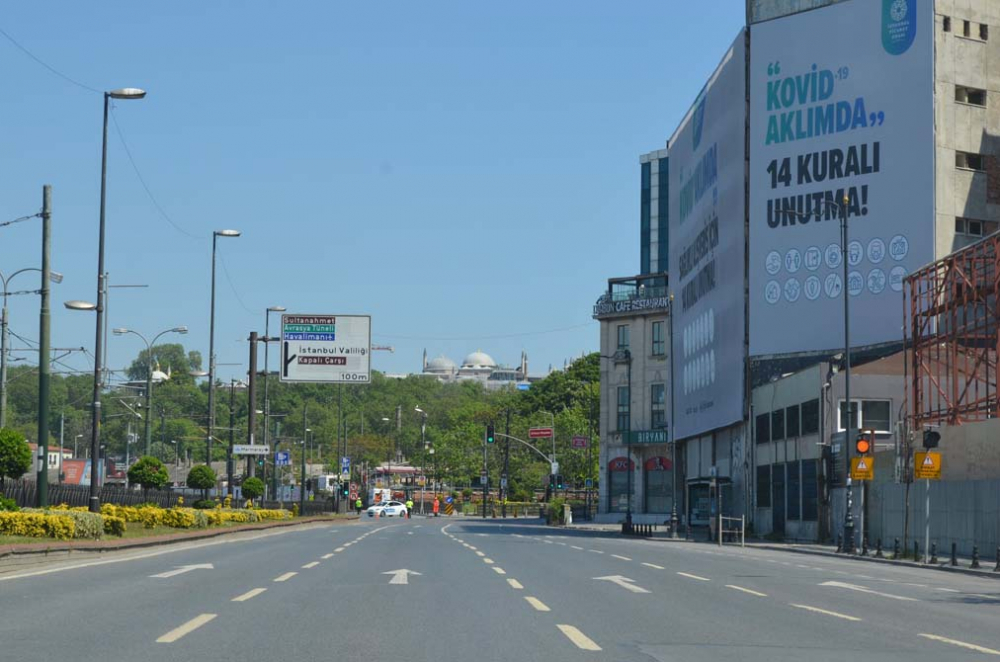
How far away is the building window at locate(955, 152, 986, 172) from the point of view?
202 feet

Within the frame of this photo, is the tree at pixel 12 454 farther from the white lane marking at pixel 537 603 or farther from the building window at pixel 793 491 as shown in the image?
the building window at pixel 793 491

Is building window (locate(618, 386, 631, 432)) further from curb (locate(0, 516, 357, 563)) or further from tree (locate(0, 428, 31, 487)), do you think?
tree (locate(0, 428, 31, 487))

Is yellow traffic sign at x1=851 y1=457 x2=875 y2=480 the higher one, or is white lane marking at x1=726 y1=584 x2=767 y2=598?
yellow traffic sign at x1=851 y1=457 x2=875 y2=480

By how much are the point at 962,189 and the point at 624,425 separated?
54.0 m

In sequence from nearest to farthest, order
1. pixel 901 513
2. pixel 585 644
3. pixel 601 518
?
pixel 585 644 → pixel 901 513 → pixel 601 518

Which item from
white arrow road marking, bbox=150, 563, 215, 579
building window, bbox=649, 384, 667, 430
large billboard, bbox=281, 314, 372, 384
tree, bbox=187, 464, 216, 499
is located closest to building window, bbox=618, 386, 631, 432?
building window, bbox=649, 384, 667, 430

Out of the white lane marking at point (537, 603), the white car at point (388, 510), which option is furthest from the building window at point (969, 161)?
the white car at point (388, 510)

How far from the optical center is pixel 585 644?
12.6 metres

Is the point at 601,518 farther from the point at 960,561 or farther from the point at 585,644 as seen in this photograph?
the point at 585,644

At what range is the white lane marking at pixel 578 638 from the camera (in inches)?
487

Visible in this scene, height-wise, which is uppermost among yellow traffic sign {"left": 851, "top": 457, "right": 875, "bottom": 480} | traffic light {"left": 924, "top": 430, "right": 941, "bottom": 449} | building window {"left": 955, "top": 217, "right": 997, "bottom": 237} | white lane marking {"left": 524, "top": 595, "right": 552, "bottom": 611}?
building window {"left": 955, "top": 217, "right": 997, "bottom": 237}

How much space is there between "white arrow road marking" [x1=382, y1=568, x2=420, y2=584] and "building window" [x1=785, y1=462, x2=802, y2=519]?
127 ft

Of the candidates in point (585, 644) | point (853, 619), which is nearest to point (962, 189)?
point (853, 619)

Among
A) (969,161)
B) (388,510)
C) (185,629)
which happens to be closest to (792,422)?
(969,161)
